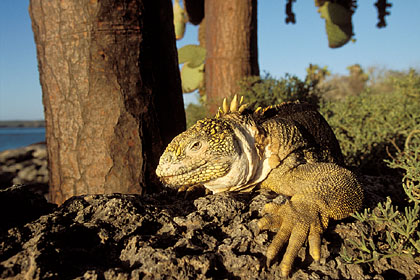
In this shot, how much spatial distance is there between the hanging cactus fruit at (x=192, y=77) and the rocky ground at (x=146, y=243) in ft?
31.5

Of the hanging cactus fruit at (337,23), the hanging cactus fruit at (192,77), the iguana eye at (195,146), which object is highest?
the hanging cactus fruit at (337,23)

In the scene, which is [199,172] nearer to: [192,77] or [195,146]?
[195,146]

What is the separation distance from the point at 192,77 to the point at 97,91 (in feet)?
28.4

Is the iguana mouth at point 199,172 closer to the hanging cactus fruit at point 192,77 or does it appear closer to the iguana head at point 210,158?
the iguana head at point 210,158

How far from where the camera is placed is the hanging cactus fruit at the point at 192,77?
11.4m

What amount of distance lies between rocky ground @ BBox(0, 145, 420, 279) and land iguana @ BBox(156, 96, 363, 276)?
0.42 ft

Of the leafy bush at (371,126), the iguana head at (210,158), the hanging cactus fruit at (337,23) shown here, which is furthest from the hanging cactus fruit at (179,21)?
the iguana head at (210,158)

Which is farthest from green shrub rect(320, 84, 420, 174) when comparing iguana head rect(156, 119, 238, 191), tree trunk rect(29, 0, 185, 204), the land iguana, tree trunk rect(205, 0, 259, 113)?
tree trunk rect(29, 0, 185, 204)

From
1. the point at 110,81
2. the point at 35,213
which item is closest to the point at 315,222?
the point at 35,213

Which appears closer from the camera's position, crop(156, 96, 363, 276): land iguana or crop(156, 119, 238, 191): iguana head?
crop(156, 96, 363, 276): land iguana

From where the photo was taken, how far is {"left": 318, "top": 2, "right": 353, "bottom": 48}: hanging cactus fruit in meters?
11.8

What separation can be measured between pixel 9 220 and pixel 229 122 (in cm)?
166

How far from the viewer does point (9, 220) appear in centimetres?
179

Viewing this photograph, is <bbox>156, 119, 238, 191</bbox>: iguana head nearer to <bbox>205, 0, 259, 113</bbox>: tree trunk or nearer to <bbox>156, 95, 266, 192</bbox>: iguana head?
<bbox>156, 95, 266, 192</bbox>: iguana head
